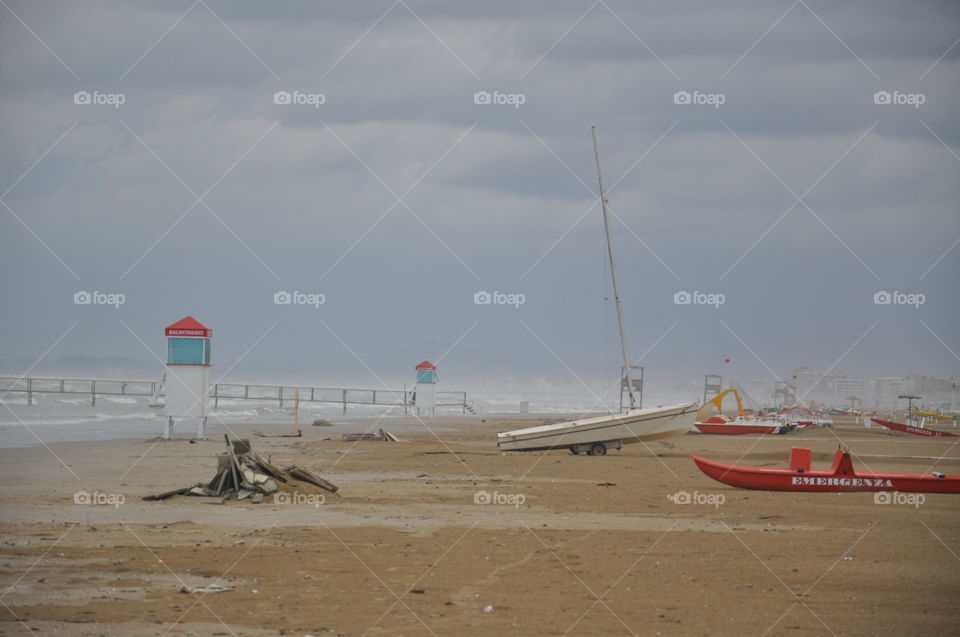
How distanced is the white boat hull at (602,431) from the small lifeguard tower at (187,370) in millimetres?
7159

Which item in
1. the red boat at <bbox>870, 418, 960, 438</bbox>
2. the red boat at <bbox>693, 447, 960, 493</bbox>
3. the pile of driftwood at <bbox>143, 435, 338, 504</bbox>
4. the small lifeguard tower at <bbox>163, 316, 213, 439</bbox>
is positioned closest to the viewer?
the pile of driftwood at <bbox>143, 435, 338, 504</bbox>

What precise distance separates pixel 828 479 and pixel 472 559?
757 centimetres

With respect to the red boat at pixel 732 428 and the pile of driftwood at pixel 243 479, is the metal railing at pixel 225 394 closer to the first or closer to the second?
the pile of driftwood at pixel 243 479

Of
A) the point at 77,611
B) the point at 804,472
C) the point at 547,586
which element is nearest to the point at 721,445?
the point at 804,472

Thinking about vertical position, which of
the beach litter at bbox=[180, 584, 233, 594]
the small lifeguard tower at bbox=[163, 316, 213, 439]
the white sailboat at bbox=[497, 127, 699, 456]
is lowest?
the beach litter at bbox=[180, 584, 233, 594]

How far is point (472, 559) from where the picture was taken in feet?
32.1

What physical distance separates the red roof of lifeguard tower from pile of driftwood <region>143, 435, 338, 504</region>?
1085 cm

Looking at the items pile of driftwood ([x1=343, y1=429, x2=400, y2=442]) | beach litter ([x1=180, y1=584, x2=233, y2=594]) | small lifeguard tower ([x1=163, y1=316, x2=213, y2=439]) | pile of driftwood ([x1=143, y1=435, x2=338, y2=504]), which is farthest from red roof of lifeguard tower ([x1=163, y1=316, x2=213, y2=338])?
beach litter ([x1=180, y1=584, x2=233, y2=594])

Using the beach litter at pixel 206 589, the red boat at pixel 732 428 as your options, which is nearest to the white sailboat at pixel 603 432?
the red boat at pixel 732 428

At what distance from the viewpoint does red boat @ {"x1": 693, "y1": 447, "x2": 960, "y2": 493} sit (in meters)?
15.1

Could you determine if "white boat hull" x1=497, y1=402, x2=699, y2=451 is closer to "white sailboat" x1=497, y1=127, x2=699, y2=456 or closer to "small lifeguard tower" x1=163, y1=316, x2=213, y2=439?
"white sailboat" x1=497, y1=127, x2=699, y2=456

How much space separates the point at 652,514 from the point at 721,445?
1789 cm

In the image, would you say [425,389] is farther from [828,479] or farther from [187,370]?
[828,479]

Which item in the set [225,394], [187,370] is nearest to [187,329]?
[187,370]
